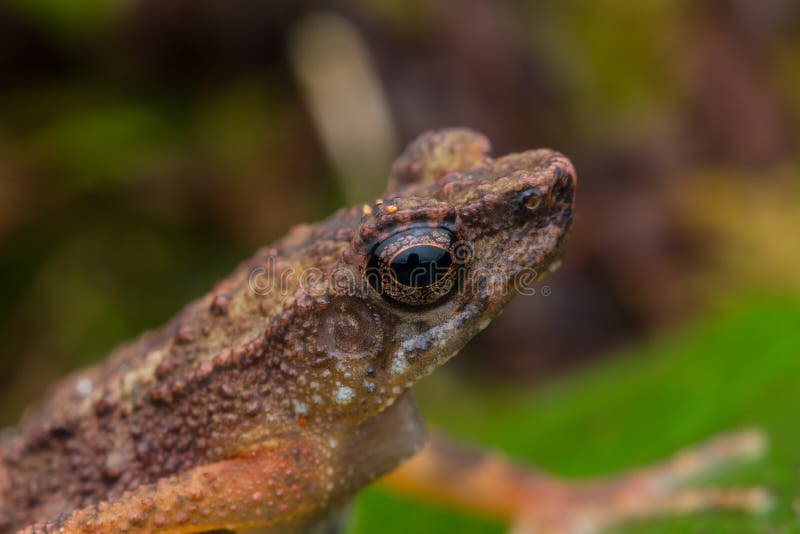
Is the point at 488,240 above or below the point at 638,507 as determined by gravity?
above

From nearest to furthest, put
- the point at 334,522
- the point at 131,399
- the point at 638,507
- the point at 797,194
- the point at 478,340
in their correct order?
the point at 131,399 < the point at 334,522 < the point at 638,507 < the point at 797,194 < the point at 478,340

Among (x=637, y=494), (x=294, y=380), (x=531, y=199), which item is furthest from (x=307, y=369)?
(x=637, y=494)

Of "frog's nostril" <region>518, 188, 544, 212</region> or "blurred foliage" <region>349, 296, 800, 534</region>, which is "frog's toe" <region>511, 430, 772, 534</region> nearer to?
"blurred foliage" <region>349, 296, 800, 534</region>

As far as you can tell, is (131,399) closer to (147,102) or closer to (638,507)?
(638,507)

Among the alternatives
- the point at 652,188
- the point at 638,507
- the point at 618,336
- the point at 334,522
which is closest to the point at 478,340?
the point at 618,336

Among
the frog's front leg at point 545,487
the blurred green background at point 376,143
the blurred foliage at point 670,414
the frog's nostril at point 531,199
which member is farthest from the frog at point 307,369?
the blurred green background at point 376,143

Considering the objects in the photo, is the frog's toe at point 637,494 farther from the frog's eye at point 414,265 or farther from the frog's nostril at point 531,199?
the frog's eye at point 414,265

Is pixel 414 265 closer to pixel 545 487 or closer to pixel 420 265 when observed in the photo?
pixel 420 265
